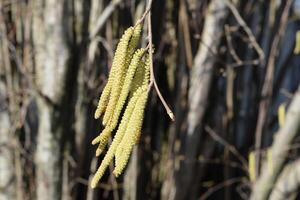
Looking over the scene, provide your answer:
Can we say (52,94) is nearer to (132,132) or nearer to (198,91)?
(198,91)

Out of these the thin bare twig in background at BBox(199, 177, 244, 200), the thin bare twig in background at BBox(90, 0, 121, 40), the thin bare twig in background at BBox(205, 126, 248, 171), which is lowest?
the thin bare twig in background at BBox(199, 177, 244, 200)

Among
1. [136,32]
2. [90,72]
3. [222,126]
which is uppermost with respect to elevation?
[136,32]

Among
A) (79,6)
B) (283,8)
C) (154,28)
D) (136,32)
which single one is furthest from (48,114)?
(136,32)

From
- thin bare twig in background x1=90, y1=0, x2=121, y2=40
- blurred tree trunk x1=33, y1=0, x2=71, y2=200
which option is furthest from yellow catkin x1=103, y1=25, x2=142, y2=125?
thin bare twig in background x1=90, y1=0, x2=121, y2=40

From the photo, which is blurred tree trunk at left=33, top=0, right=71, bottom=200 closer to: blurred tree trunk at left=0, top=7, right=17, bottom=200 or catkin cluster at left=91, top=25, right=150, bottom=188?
blurred tree trunk at left=0, top=7, right=17, bottom=200

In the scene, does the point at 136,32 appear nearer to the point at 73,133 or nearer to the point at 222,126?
the point at 73,133

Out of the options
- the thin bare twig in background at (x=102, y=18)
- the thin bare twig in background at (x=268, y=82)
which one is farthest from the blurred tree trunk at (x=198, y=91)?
the thin bare twig in background at (x=102, y=18)

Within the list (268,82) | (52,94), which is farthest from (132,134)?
(268,82)
